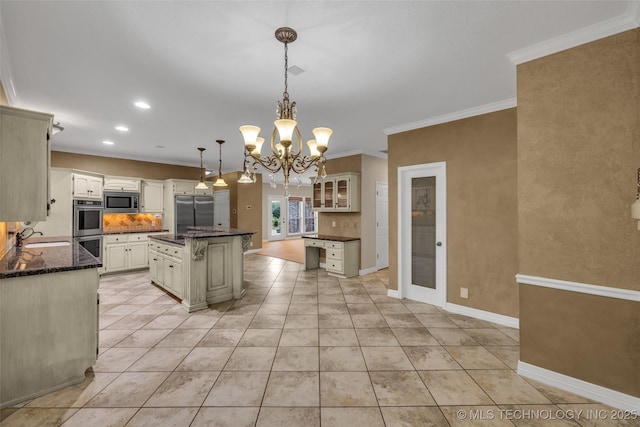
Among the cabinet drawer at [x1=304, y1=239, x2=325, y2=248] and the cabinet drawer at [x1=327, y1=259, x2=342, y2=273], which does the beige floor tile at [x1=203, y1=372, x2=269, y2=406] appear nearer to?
the cabinet drawer at [x1=327, y1=259, x2=342, y2=273]

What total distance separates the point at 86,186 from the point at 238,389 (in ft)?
17.9

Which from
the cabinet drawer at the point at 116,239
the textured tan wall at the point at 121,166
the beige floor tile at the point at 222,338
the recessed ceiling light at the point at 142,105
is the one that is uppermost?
the recessed ceiling light at the point at 142,105

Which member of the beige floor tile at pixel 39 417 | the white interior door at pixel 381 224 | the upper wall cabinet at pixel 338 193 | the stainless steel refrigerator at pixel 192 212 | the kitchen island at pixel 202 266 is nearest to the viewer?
the beige floor tile at pixel 39 417

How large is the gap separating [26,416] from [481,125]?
506 centimetres


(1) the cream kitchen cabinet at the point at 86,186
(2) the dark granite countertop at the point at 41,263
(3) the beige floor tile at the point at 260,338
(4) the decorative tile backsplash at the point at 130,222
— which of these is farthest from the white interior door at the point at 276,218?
(2) the dark granite countertop at the point at 41,263

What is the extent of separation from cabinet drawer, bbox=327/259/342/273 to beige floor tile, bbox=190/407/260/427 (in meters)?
3.79

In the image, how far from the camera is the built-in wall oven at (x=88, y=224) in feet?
17.0

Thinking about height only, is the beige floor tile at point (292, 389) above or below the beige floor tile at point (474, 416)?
above

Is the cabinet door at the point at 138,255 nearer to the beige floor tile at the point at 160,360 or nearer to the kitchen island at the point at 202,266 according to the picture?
the kitchen island at the point at 202,266

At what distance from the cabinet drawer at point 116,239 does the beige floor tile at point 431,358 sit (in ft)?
19.6

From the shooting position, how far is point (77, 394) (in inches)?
81.1

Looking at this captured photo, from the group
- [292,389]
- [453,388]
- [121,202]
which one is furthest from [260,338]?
[121,202]

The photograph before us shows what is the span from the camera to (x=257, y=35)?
6.79 feet

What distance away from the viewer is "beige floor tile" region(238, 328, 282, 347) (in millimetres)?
2828
